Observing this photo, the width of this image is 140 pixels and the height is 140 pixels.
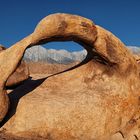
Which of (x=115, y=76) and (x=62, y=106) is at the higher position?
(x=115, y=76)

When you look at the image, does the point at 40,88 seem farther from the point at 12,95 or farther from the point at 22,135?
the point at 22,135

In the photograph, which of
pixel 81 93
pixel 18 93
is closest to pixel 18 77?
pixel 18 93

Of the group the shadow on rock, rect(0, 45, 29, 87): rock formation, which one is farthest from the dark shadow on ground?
rect(0, 45, 29, 87): rock formation

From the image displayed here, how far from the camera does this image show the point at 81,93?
7.29 m

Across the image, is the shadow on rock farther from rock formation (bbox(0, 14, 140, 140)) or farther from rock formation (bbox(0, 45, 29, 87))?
rock formation (bbox(0, 45, 29, 87))

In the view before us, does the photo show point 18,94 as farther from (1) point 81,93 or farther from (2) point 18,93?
(1) point 81,93

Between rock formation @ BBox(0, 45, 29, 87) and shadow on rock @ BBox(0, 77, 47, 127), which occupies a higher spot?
rock formation @ BBox(0, 45, 29, 87)

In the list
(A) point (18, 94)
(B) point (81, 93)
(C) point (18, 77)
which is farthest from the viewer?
(C) point (18, 77)

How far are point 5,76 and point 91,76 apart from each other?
6.13 feet

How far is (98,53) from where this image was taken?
24.1 feet

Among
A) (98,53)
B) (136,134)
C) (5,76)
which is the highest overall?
(98,53)

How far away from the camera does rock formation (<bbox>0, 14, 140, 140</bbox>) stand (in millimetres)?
6777

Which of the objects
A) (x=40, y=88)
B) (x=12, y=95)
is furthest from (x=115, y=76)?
(x=12, y=95)

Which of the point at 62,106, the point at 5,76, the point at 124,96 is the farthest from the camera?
the point at 124,96
